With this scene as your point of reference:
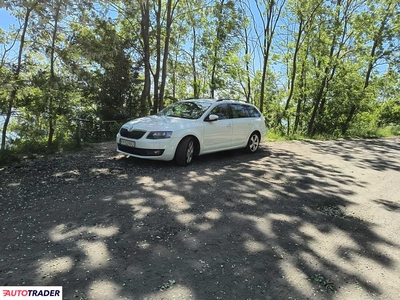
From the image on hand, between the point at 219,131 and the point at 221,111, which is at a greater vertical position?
the point at 221,111

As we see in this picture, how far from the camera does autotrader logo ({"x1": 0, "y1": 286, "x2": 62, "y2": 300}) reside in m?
2.33

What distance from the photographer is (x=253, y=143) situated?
867cm

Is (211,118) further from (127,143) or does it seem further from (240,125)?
(127,143)

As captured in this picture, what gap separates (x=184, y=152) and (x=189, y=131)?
1.57 ft

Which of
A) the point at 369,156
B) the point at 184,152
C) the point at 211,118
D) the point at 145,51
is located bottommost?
the point at 369,156

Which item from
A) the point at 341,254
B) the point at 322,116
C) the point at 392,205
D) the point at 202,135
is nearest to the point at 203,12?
the point at 322,116

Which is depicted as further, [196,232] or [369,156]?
[369,156]

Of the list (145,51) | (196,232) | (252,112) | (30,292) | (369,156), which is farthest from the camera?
(145,51)

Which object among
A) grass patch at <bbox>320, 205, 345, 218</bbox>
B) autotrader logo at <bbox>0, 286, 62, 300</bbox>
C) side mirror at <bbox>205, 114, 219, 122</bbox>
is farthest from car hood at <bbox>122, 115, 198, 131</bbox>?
autotrader logo at <bbox>0, 286, 62, 300</bbox>

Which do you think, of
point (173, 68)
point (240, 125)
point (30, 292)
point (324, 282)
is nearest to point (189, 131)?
point (240, 125)

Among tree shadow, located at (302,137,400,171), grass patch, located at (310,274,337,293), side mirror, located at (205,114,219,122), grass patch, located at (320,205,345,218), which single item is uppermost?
side mirror, located at (205,114,219,122)

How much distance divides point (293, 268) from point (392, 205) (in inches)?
120

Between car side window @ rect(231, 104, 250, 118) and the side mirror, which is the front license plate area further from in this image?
car side window @ rect(231, 104, 250, 118)

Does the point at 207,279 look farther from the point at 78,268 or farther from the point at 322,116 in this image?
the point at 322,116
